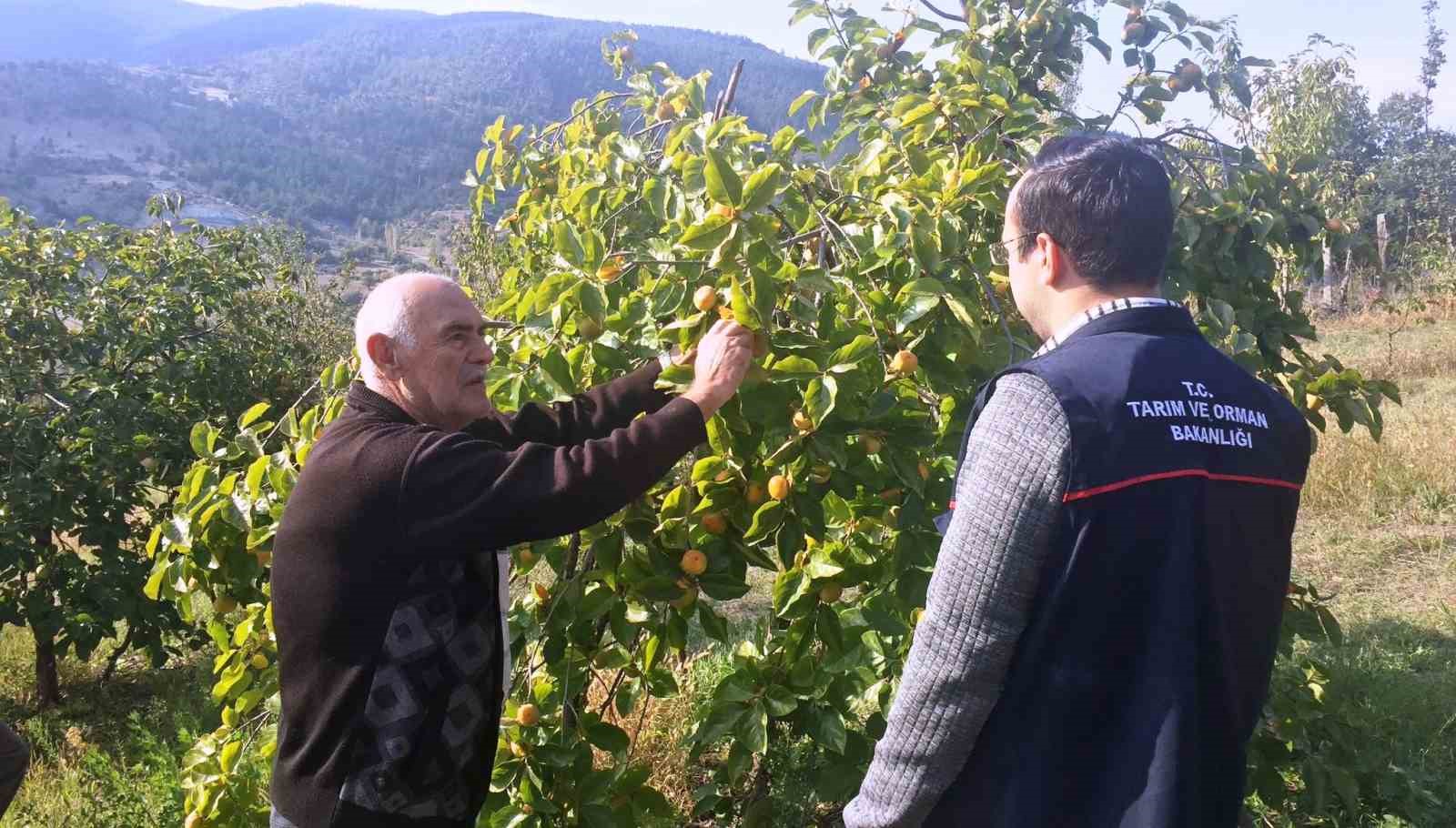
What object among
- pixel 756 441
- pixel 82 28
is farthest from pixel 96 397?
pixel 82 28

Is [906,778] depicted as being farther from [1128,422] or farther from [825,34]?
[825,34]

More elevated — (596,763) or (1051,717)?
(1051,717)

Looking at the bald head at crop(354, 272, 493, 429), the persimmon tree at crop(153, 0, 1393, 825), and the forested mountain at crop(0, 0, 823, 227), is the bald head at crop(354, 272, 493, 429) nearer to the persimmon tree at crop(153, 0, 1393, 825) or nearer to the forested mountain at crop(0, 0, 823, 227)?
the persimmon tree at crop(153, 0, 1393, 825)

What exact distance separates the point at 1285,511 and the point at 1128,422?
31cm

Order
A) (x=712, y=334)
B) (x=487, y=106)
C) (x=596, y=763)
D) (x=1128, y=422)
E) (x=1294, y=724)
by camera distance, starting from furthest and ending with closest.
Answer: (x=487, y=106), (x=596, y=763), (x=1294, y=724), (x=712, y=334), (x=1128, y=422)

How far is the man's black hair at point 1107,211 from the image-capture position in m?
1.37

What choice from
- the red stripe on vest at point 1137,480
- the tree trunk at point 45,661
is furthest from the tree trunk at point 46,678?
the red stripe on vest at point 1137,480

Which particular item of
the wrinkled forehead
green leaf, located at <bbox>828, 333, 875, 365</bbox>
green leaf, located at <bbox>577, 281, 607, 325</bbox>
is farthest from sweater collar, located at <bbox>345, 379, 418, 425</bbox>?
green leaf, located at <bbox>828, 333, 875, 365</bbox>

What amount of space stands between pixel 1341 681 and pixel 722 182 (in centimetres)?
282

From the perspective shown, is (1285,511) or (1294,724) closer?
(1285,511)

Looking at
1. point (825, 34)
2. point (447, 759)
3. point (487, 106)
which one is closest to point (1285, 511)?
point (447, 759)

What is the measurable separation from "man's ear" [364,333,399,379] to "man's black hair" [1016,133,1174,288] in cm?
103

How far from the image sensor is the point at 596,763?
325 cm

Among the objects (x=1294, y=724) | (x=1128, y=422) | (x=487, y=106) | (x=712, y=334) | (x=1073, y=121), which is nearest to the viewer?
(x=1128, y=422)
